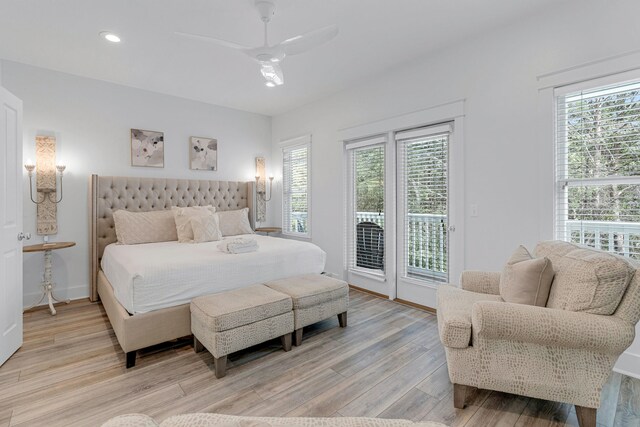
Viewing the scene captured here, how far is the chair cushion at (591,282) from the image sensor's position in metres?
1.60

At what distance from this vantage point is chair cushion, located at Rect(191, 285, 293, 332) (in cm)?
222

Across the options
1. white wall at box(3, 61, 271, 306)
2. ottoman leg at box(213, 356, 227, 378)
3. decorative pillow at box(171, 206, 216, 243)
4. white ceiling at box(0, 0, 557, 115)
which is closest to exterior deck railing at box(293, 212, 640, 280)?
white ceiling at box(0, 0, 557, 115)

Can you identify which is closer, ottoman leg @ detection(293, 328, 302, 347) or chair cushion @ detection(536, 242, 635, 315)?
chair cushion @ detection(536, 242, 635, 315)

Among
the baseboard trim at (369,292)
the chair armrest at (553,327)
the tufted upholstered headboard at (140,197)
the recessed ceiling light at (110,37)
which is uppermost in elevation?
the recessed ceiling light at (110,37)

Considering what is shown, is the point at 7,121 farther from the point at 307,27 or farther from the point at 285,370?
the point at 285,370

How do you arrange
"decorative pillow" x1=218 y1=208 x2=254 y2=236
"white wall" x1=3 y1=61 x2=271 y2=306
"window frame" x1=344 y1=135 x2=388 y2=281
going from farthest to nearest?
"decorative pillow" x1=218 y1=208 x2=254 y2=236
"window frame" x1=344 y1=135 x2=388 y2=281
"white wall" x1=3 y1=61 x2=271 y2=306

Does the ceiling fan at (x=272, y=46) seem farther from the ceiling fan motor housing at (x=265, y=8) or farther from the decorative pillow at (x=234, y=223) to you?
the decorative pillow at (x=234, y=223)

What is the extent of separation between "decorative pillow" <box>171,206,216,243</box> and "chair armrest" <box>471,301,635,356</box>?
3308 mm

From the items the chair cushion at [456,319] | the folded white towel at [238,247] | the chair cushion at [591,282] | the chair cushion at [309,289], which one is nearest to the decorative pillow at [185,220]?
the folded white towel at [238,247]

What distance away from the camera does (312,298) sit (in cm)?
273

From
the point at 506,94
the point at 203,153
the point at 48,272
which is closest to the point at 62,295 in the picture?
the point at 48,272

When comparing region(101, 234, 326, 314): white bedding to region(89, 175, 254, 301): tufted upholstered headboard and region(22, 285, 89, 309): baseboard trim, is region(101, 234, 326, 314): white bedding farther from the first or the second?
region(22, 285, 89, 309): baseboard trim

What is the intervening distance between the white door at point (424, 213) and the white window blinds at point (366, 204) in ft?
0.96

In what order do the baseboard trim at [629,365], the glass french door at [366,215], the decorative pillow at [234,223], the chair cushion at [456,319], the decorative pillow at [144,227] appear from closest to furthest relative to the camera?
the chair cushion at [456,319], the baseboard trim at [629,365], the decorative pillow at [144,227], the glass french door at [366,215], the decorative pillow at [234,223]
